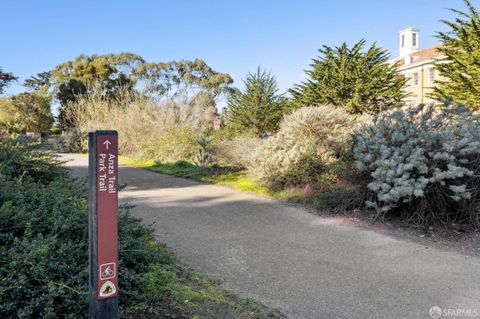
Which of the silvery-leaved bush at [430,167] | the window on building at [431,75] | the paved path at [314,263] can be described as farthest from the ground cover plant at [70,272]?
the window on building at [431,75]

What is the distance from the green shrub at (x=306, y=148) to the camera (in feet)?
31.7

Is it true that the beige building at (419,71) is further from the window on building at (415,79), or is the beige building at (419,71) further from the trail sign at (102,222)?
the trail sign at (102,222)

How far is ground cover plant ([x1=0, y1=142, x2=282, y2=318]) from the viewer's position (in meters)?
2.88

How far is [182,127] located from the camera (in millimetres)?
19281

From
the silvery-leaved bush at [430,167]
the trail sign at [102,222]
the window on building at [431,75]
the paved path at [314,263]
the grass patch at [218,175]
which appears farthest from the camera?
the window on building at [431,75]

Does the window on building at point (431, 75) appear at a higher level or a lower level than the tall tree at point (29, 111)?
higher

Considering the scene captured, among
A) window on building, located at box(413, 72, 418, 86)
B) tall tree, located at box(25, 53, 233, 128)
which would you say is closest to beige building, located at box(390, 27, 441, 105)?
window on building, located at box(413, 72, 418, 86)

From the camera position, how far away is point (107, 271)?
2.47 meters

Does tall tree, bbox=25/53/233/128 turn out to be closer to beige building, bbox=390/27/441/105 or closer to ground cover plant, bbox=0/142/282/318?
beige building, bbox=390/27/441/105

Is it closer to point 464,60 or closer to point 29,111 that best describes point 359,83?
point 464,60

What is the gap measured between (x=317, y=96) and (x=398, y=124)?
11.8 m

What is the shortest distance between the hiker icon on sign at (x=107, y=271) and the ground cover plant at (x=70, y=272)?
0.58 meters

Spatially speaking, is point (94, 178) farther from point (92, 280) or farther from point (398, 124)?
point (398, 124)

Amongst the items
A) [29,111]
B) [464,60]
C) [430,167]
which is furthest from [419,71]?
[430,167]
